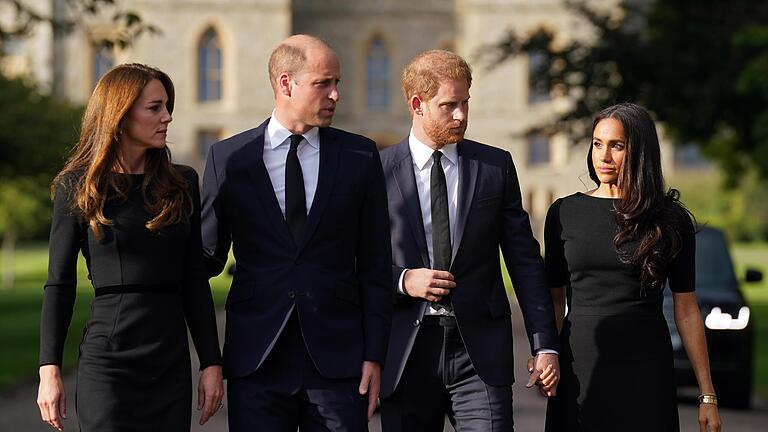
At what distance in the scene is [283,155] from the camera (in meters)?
5.97

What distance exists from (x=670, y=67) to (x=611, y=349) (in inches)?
705

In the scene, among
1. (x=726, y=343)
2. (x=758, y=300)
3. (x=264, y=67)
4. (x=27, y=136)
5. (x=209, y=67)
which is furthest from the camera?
(x=209, y=67)

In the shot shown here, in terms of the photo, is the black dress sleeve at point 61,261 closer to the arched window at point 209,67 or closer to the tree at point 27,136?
the tree at point 27,136

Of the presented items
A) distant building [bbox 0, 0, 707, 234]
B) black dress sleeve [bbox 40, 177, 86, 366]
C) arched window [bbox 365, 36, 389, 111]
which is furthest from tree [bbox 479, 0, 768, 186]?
arched window [bbox 365, 36, 389, 111]

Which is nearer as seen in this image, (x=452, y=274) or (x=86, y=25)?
(x=452, y=274)

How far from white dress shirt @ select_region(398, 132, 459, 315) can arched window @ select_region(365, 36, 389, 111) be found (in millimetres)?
60217

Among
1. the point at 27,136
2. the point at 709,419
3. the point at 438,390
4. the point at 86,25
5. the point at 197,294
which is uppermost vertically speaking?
the point at 86,25

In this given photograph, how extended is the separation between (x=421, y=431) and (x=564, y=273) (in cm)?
85

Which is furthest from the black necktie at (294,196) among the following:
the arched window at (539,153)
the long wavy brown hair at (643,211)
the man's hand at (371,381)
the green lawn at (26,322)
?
the arched window at (539,153)

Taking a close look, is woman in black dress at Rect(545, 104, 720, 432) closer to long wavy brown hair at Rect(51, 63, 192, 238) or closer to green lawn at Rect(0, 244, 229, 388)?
long wavy brown hair at Rect(51, 63, 192, 238)

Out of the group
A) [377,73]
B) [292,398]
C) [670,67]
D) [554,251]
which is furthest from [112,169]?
[377,73]

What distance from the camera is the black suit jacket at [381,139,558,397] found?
6.20 m

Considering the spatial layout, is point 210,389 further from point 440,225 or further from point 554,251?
point 554,251

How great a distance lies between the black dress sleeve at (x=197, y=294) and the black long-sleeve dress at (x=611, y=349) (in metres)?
1.38
